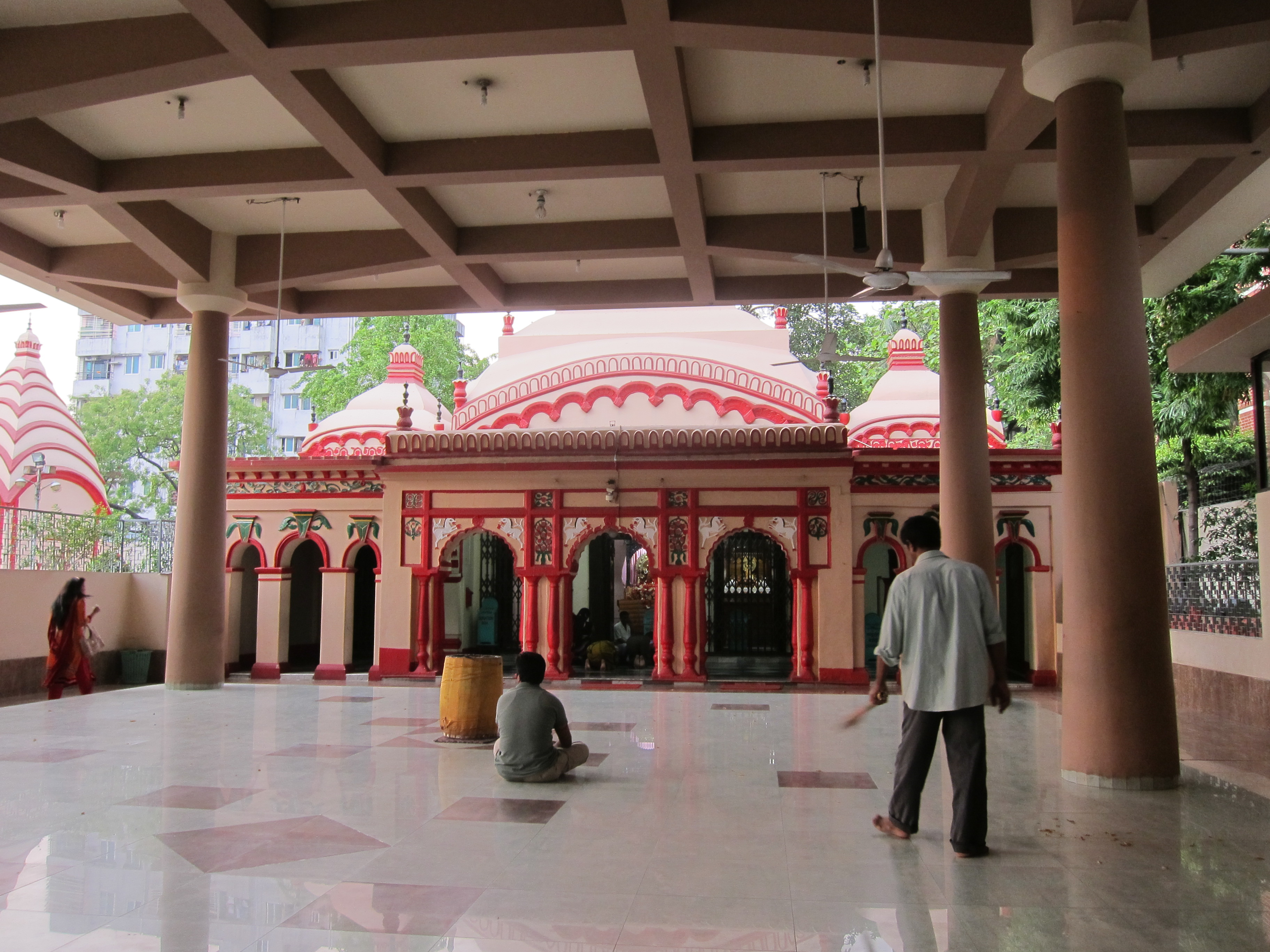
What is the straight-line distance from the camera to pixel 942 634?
5125 millimetres

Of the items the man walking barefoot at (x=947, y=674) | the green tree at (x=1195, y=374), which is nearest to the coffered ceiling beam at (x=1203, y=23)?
the man walking barefoot at (x=947, y=674)

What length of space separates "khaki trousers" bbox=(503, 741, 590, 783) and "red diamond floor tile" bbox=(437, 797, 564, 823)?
0.42 m

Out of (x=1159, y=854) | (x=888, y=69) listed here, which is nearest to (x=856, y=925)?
(x=1159, y=854)

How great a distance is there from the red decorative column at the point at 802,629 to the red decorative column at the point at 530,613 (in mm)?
3806

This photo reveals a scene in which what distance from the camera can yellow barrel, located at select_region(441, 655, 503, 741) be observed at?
8398mm

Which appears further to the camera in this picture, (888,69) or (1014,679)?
(1014,679)

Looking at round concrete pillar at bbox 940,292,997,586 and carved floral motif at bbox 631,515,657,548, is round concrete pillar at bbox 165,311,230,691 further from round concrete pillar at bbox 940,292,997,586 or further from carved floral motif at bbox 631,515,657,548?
round concrete pillar at bbox 940,292,997,586

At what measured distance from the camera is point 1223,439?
58.6 feet

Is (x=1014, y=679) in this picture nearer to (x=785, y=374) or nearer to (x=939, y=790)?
(x=785, y=374)

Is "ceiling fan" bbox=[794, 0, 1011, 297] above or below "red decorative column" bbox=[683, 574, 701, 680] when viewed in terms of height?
above

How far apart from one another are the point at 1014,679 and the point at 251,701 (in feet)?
36.0

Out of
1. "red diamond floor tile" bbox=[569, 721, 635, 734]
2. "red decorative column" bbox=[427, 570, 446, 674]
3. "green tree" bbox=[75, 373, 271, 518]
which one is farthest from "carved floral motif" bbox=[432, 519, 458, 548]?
"green tree" bbox=[75, 373, 271, 518]

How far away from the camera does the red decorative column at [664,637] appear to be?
49.3 feet

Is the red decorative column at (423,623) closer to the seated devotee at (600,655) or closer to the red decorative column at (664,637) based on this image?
the seated devotee at (600,655)
